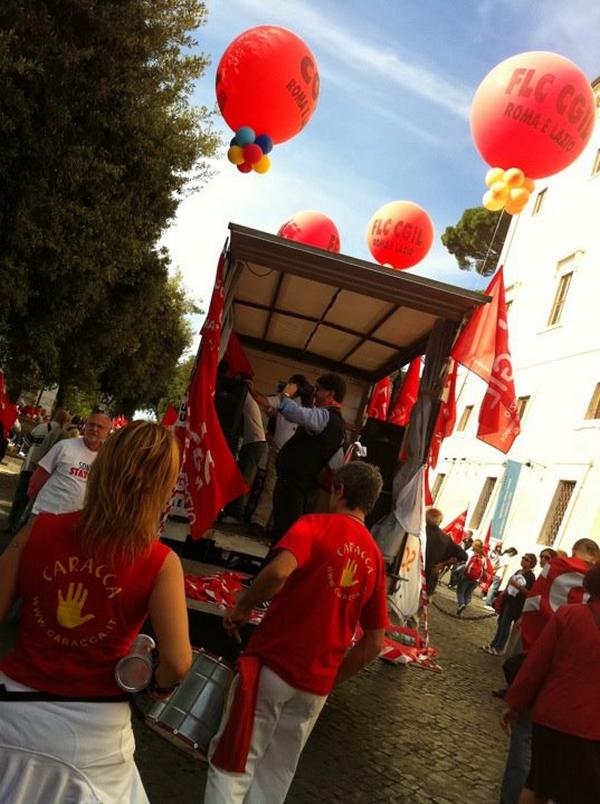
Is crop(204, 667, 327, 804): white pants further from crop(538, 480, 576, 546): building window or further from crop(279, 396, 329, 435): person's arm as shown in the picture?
crop(538, 480, 576, 546): building window

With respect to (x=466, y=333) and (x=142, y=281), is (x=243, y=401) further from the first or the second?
(x=142, y=281)

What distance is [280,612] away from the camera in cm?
353

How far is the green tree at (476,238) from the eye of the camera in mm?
42875

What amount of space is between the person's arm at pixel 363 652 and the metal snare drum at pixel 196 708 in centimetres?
60

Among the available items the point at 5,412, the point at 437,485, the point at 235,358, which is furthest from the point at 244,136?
the point at 437,485

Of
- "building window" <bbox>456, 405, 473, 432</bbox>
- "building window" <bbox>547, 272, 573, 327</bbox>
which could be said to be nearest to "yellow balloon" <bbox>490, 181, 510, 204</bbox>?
"building window" <bbox>547, 272, 573, 327</bbox>

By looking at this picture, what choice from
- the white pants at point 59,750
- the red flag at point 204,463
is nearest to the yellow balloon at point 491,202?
the red flag at point 204,463

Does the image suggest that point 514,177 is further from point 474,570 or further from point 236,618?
point 474,570

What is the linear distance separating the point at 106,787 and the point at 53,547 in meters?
0.66

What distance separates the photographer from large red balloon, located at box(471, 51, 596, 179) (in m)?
8.69

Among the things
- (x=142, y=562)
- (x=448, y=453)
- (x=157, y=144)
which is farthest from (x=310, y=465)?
(x=448, y=453)

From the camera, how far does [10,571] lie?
7.21 ft

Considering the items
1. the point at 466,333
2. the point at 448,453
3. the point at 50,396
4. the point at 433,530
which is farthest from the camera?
the point at 50,396

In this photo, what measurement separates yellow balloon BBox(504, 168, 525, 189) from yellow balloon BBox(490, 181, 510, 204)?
0.06m
